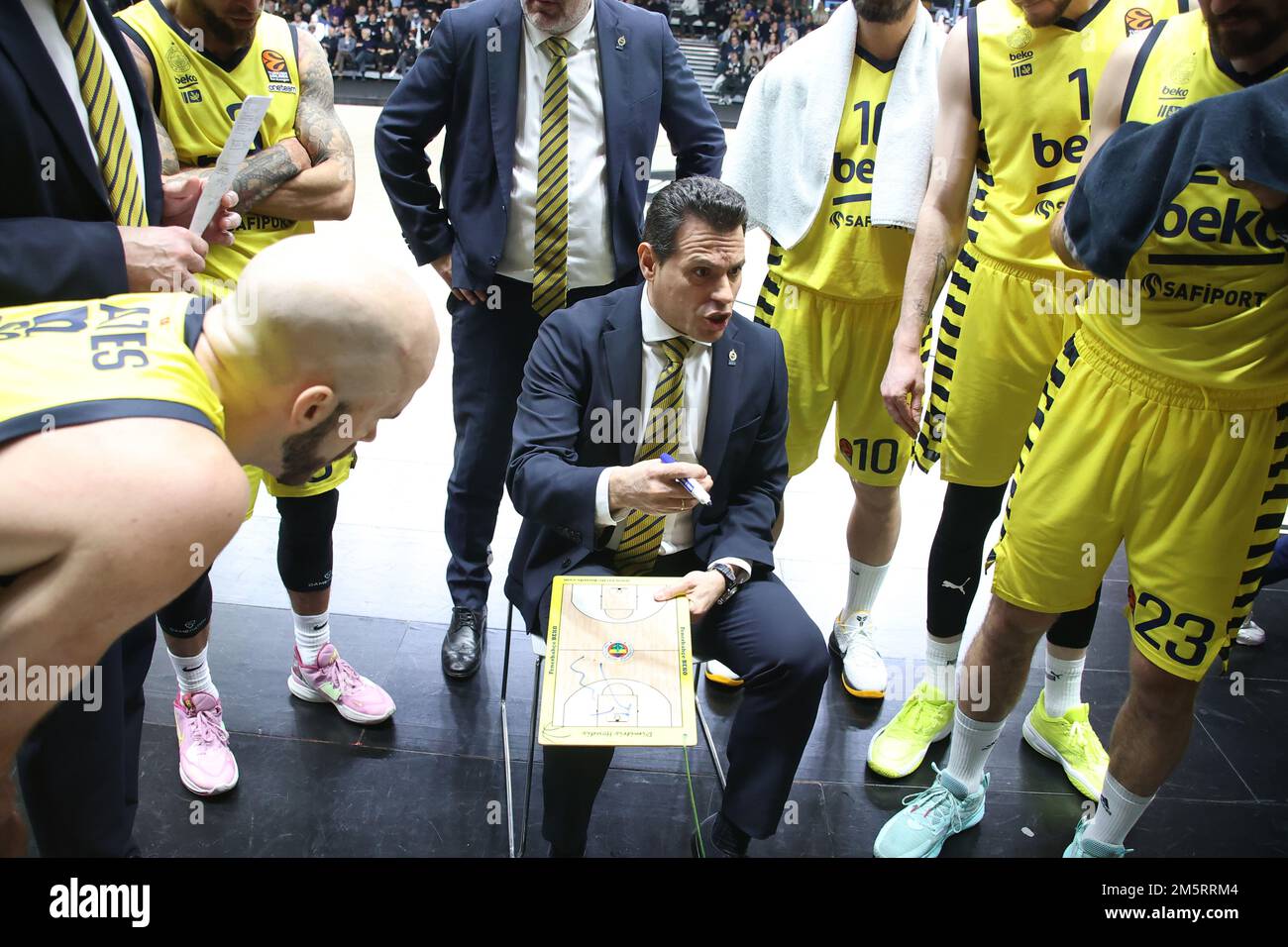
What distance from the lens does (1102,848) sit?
2256 millimetres

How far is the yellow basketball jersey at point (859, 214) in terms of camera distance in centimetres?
275

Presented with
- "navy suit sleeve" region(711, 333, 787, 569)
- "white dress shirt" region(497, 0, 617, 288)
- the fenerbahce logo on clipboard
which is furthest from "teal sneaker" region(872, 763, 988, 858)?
the fenerbahce logo on clipboard

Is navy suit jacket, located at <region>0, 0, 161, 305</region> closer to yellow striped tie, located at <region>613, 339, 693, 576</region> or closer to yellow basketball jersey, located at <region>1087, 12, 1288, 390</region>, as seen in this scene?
yellow striped tie, located at <region>613, 339, 693, 576</region>

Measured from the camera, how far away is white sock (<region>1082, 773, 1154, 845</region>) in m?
2.19

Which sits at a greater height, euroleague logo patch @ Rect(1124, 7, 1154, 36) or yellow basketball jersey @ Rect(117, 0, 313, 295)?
euroleague logo patch @ Rect(1124, 7, 1154, 36)

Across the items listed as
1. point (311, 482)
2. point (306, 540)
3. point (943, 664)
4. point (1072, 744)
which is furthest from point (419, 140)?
point (1072, 744)

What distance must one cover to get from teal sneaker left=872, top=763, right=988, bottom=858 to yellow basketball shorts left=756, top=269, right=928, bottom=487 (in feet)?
2.93

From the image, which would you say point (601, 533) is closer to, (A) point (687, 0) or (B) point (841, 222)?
(B) point (841, 222)

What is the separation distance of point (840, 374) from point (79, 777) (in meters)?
2.12

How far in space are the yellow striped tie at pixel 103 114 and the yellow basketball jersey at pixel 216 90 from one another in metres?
0.60

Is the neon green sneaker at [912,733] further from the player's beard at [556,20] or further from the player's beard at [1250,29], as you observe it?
the player's beard at [556,20]

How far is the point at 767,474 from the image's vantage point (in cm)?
241
